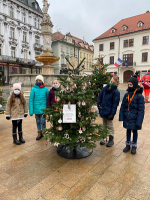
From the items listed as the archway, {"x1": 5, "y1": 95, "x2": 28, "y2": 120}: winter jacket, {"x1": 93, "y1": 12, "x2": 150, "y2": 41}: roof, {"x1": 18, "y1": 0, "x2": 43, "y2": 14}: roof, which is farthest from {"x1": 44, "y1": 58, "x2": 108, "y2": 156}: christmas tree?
{"x1": 93, "y1": 12, "x2": 150, "y2": 41}: roof

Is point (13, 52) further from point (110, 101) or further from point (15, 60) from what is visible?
point (110, 101)

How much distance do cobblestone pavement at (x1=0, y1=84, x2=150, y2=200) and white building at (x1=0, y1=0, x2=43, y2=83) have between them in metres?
28.6

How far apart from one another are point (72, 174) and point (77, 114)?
1101mm

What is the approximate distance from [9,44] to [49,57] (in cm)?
2285

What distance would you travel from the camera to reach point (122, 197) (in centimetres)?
227

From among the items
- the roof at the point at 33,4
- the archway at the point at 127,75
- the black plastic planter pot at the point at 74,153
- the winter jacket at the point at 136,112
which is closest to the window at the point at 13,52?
the roof at the point at 33,4

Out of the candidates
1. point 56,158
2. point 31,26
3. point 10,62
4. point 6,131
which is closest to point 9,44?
point 10,62

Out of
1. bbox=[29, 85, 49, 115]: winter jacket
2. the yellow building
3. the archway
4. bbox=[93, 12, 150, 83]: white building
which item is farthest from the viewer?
the yellow building

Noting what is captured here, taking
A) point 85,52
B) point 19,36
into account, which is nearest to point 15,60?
point 19,36

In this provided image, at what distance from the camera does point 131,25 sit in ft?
125

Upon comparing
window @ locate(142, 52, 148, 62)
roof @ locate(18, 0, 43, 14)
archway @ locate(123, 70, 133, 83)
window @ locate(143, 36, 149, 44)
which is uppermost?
roof @ locate(18, 0, 43, 14)

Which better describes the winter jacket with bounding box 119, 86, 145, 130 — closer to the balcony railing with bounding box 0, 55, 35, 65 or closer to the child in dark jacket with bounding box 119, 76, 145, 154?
the child in dark jacket with bounding box 119, 76, 145, 154

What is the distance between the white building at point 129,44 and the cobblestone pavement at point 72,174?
3624cm

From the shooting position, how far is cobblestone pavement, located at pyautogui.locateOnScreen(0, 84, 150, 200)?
92.4 inches
